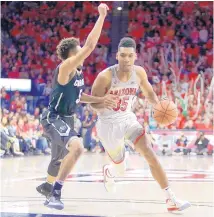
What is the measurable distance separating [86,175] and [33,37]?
37.0 feet

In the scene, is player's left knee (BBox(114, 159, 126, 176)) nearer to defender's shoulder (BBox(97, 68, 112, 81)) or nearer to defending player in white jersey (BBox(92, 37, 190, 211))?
defending player in white jersey (BBox(92, 37, 190, 211))

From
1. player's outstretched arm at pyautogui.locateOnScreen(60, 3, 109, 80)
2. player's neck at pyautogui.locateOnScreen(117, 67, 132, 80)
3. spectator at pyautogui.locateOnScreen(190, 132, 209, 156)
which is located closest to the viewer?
player's outstretched arm at pyautogui.locateOnScreen(60, 3, 109, 80)

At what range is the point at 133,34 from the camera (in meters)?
18.8

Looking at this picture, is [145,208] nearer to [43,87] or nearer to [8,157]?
[8,157]

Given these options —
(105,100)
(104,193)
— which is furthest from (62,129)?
(104,193)

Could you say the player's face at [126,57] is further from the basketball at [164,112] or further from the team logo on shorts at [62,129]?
the team logo on shorts at [62,129]

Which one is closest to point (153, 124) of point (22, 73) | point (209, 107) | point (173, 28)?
point (209, 107)

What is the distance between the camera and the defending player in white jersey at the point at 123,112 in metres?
5.11

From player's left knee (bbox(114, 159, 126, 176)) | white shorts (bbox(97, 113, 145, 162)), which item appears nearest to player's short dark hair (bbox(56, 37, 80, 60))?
white shorts (bbox(97, 113, 145, 162))

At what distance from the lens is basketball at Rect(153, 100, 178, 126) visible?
5.52 metres

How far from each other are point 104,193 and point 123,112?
1.23 meters

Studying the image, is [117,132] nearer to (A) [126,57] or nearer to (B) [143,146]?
(B) [143,146]

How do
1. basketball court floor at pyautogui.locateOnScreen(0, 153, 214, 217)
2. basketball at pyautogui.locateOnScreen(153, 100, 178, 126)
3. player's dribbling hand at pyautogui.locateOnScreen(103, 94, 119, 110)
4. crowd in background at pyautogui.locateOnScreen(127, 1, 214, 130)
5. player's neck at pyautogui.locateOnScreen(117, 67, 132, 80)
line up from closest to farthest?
1. basketball court floor at pyautogui.locateOnScreen(0, 153, 214, 217)
2. player's dribbling hand at pyautogui.locateOnScreen(103, 94, 119, 110)
3. player's neck at pyautogui.locateOnScreen(117, 67, 132, 80)
4. basketball at pyautogui.locateOnScreen(153, 100, 178, 126)
5. crowd in background at pyautogui.locateOnScreen(127, 1, 214, 130)

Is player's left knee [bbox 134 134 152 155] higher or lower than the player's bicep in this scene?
lower
